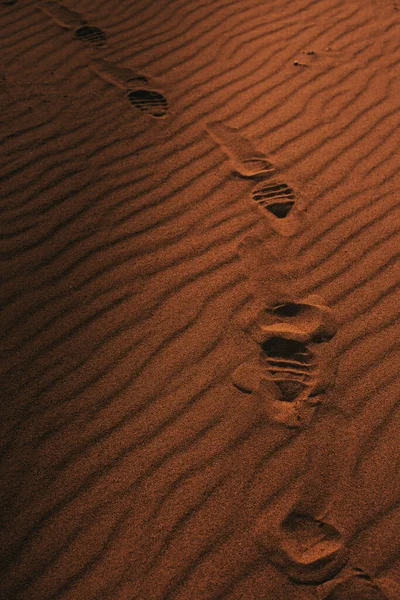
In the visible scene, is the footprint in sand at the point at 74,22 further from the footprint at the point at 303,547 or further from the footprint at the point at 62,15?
the footprint at the point at 303,547

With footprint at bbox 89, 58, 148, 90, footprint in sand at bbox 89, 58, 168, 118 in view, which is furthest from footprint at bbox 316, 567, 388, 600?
footprint at bbox 89, 58, 148, 90

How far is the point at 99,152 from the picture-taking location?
326 centimetres

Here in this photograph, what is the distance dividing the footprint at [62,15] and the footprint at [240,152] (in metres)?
1.84

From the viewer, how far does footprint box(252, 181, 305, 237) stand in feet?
9.16

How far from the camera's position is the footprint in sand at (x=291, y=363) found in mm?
2127

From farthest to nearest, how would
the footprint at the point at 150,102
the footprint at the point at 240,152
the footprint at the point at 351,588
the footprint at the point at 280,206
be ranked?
the footprint at the point at 150,102 → the footprint at the point at 240,152 → the footprint at the point at 280,206 → the footprint at the point at 351,588

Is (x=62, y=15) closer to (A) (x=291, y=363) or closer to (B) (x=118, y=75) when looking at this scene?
(B) (x=118, y=75)

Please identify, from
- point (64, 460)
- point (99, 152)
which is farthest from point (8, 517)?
point (99, 152)

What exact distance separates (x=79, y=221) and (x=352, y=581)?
79.2 inches

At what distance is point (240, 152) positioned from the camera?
322 cm

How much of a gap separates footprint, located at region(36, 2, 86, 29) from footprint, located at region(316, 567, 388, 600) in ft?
14.0

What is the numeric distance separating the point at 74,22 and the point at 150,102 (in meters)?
1.42

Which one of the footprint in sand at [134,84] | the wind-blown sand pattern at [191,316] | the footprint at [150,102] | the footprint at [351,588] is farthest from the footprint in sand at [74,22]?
the footprint at [351,588]

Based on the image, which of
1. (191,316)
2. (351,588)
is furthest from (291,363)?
(351,588)
